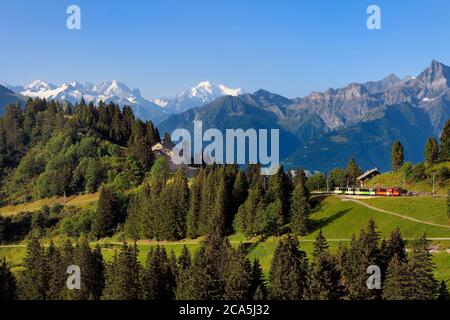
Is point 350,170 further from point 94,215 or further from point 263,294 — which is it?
point 263,294

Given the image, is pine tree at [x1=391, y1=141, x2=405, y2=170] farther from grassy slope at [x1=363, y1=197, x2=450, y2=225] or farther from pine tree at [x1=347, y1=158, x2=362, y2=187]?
grassy slope at [x1=363, y1=197, x2=450, y2=225]

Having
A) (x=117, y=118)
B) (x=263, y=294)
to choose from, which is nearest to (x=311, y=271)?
(x=263, y=294)

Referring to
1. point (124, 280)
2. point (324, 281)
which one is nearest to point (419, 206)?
point (324, 281)

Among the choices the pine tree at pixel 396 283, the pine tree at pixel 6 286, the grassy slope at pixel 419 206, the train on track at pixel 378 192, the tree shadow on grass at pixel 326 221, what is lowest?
the pine tree at pixel 6 286

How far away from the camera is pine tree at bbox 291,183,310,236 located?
10738 cm

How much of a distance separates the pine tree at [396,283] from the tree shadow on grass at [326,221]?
49.4 metres

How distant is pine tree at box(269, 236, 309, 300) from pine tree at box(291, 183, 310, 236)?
124 feet

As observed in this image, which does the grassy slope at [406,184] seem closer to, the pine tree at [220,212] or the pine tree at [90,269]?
the pine tree at [220,212]

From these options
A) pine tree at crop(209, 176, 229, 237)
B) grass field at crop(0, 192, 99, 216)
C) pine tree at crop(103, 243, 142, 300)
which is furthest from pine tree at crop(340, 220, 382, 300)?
grass field at crop(0, 192, 99, 216)

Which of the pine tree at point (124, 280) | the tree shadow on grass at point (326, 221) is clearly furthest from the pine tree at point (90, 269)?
the tree shadow on grass at point (326, 221)

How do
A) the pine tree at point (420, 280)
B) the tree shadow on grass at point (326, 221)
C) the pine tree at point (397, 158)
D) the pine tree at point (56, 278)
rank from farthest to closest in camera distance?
the pine tree at point (397, 158) → the tree shadow on grass at point (326, 221) → the pine tree at point (56, 278) → the pine tree at point (420, 280)

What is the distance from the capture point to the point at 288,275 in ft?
210

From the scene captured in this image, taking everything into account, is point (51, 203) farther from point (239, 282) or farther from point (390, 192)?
point (239, 282)

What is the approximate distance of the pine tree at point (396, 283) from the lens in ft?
185
